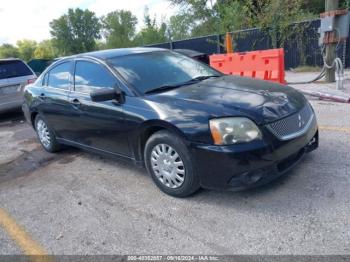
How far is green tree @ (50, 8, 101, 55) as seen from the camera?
76.6 m

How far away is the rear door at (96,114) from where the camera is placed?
14.1ft

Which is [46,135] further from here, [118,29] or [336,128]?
[118,29]

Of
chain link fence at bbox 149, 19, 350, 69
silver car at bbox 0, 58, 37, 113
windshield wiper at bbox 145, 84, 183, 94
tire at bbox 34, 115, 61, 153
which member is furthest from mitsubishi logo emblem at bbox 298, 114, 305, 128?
chain link fence at bbox 149, 19, 350, 69

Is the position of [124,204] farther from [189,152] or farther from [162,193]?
[189,152]

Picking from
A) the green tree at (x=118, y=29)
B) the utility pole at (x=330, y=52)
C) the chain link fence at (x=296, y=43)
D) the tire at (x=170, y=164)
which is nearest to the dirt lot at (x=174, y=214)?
the tire at (x=170, y=164)

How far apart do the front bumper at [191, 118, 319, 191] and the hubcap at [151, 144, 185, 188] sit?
0.25 m

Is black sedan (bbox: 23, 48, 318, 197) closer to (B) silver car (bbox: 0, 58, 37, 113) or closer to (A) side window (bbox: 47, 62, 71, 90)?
(A) side window (bbox: 47, 62, 71, 90)

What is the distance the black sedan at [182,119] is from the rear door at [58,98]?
1.1 inches

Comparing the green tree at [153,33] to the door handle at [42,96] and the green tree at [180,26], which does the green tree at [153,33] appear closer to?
the green tree at [180,26]

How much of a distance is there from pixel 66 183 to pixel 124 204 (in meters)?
1.21

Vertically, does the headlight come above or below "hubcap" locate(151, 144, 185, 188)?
above

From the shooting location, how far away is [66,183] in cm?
479

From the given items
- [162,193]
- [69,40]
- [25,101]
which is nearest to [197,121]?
[162,193]

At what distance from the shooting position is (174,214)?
3.62 metres
